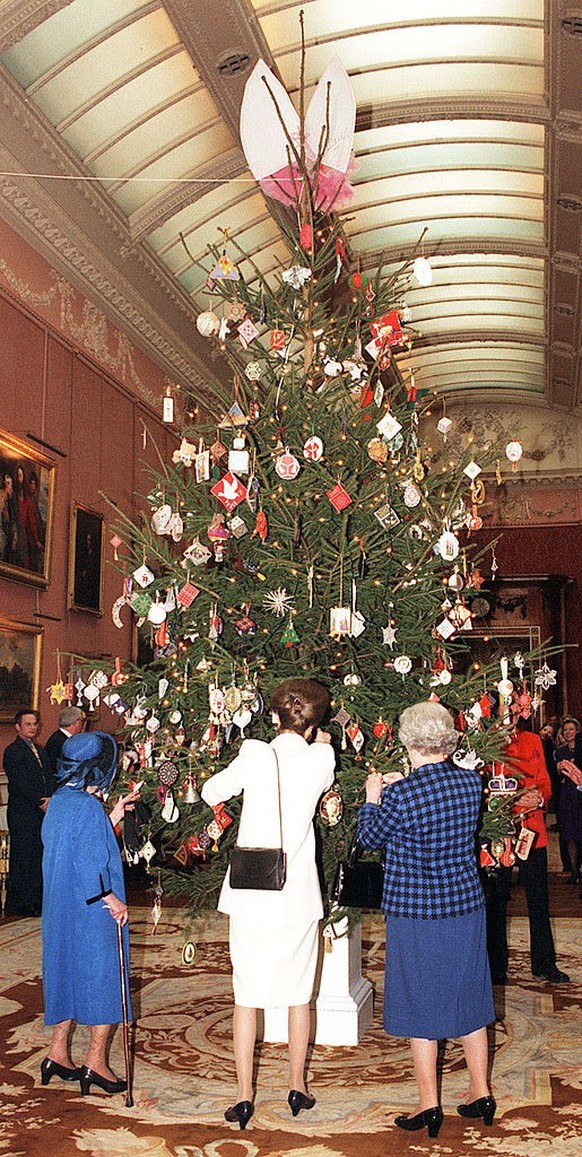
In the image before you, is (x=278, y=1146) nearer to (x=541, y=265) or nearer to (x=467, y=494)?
(x=467, y=494)

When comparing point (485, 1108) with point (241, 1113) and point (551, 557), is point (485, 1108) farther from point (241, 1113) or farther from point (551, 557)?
point (551, 557)

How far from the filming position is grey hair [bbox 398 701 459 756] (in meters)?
4.18

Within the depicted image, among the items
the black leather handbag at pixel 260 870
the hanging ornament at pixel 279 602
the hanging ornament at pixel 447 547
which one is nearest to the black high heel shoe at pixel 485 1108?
the black leather handbag at pixel 260 870

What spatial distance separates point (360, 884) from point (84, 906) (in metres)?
1.17

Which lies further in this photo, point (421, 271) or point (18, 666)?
point (18, 666)

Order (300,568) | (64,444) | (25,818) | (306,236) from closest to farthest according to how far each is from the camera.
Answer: (300,568) < (306,236) < (25,818) < (64,444)

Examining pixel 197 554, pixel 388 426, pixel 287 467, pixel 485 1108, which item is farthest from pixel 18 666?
pixel 485 1108

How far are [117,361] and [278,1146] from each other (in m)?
10.3

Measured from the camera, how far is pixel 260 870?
4.26 meters

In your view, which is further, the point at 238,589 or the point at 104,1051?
the point at 238,589

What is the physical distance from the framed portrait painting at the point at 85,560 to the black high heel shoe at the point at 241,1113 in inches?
297

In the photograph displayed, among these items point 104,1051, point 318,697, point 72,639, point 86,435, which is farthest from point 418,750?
point 86,435

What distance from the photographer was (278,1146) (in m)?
4.13

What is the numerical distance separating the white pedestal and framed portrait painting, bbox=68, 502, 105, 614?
21.3ft
